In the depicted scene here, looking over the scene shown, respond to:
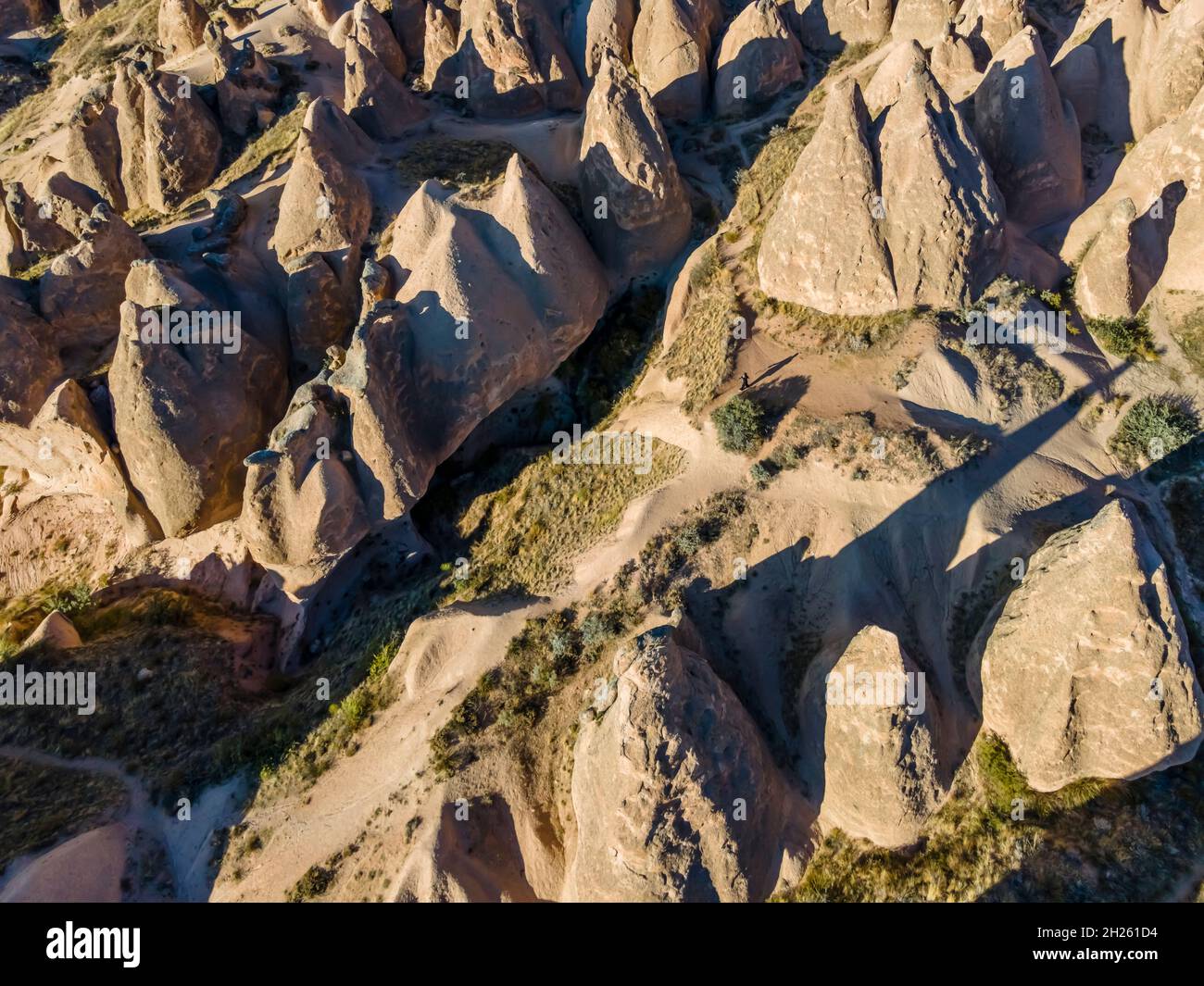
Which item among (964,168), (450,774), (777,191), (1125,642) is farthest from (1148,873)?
(777,191)

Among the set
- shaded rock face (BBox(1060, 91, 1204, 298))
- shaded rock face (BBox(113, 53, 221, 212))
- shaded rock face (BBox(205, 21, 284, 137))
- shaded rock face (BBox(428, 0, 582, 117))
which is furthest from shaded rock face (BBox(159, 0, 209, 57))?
shaded rock face (BBox(1060, 91, 1204, 298))

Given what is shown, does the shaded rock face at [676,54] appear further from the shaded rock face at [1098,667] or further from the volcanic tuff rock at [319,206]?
the shaded rock face at [1098,667]

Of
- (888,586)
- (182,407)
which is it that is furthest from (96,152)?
(888,586)

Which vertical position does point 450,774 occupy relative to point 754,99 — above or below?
below

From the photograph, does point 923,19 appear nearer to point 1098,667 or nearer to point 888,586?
point 888,586

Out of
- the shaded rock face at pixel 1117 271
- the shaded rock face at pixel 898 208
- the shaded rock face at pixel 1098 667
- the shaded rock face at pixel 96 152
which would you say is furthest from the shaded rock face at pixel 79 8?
the shaded rock face at pixel 1098 667

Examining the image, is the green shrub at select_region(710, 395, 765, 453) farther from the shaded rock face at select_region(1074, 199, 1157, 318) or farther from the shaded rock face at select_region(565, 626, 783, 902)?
the shaded rock face at select_region(1074, 199, 1157, 318)

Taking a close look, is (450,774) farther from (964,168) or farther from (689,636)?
(964,168)
